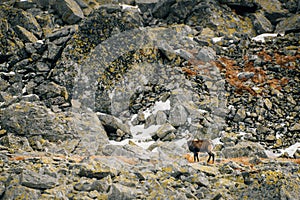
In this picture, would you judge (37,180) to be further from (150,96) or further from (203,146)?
(150,96)

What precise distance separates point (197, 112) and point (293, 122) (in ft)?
25.6

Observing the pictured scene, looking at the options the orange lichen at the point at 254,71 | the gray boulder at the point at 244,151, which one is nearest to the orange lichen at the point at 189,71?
the orange lichen at the point at 254,71

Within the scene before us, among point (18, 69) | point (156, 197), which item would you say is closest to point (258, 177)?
point (156, 197)

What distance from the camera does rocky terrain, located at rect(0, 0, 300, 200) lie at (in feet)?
44.7

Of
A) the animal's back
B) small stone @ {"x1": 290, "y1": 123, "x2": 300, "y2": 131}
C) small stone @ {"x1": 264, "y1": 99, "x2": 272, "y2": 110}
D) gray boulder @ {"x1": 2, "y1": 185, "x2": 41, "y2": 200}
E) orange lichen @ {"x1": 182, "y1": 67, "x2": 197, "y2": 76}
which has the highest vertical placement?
gray boulder @ {"x1": 2, "y1": 185, "x2": 41, "y2": 200}

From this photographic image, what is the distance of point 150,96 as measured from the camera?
99.9ft

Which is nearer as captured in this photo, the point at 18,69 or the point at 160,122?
the point at 160,122

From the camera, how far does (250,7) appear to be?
43.3m

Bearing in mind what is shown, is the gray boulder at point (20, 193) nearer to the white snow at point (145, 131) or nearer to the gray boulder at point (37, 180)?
the gray boulder at point (37, 180)

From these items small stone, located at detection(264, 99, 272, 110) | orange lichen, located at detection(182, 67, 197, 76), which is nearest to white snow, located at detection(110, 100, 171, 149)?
orange lichen, located at detection(182, 67, 197, 76)

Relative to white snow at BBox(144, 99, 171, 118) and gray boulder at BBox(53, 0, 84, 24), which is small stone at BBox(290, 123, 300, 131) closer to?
white snow at BBox(144, 99, 171, 118)

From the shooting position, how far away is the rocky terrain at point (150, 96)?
44.7ft

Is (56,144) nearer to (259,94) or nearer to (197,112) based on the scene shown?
(197,112)

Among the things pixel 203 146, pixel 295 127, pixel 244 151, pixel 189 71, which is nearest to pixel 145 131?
pixel 244 151
